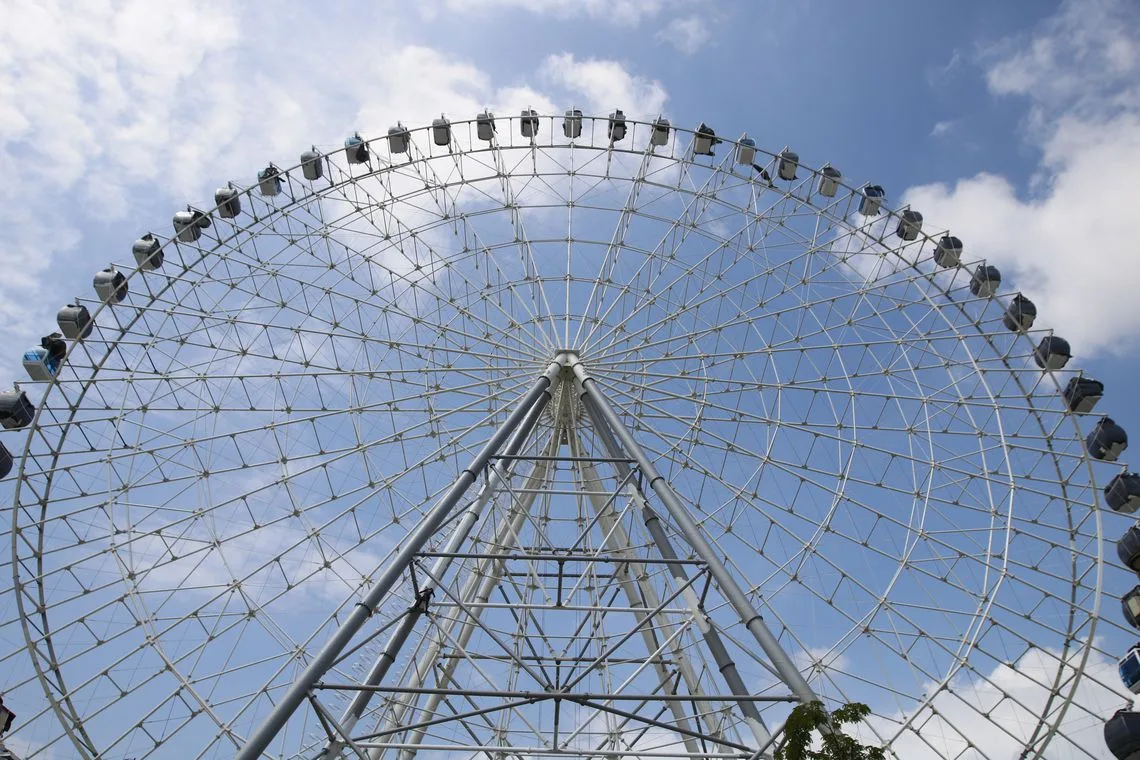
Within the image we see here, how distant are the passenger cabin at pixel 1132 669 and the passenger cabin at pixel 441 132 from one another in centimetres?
2454

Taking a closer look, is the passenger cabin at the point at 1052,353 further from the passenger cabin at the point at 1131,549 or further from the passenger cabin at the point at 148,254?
the passenger cabin at the point at 148,254

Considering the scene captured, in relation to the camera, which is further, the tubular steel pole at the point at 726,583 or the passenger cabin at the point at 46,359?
the passenger cabin at the point at 46,359

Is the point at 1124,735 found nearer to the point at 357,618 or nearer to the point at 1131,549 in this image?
the point at 1131,549

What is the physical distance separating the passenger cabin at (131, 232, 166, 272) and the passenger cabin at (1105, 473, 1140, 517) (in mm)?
28632

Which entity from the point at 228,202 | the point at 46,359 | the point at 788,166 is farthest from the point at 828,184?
the point at 46,359

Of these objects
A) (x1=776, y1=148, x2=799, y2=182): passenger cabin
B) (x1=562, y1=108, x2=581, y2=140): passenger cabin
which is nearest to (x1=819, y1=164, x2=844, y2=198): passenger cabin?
(x1=776, y1=148, x2=799, y2=182): passenger cabin

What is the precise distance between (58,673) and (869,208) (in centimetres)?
2682

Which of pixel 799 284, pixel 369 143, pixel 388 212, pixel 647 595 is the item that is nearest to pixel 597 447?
pixel 647 595

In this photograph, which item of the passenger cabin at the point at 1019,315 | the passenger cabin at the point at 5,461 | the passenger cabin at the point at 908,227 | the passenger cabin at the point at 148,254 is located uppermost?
the passenger cabin at the point at 908,227

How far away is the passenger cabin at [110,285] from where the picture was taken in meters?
27.0

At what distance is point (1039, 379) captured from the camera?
25.5 meters

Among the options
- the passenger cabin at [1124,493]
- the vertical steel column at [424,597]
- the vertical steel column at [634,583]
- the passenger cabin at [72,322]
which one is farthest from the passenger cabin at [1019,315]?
the passenger cabin at [72,322]

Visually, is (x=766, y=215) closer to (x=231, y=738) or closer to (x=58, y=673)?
(x=231, y=738)

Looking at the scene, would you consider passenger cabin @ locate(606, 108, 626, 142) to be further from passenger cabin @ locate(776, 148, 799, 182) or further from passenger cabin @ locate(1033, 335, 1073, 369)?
passenger cabin @ locate(1033, 335, 1073, 369)
